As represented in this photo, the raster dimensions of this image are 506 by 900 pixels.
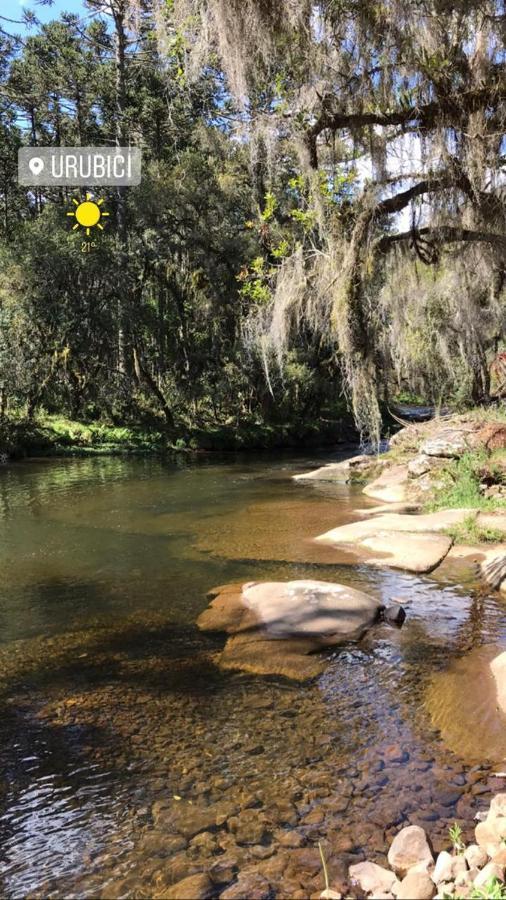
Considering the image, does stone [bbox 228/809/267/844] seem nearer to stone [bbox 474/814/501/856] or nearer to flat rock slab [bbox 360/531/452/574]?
stone [bbox 474/814/501/856]

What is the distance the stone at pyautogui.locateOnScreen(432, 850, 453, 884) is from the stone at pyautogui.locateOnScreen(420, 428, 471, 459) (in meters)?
9.82

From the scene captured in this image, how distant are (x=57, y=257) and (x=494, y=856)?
71.2 ft

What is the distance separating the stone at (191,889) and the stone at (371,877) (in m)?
0.64

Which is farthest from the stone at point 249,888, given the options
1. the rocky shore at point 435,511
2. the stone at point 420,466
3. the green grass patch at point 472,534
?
the stone at point 420,466

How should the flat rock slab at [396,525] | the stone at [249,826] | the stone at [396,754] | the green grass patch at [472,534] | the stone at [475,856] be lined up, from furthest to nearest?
the flat rock slab at [396,525]
the green grass patch at [472,534]
the stone at [396,754]
the stone at [249,826]
the stone at [475,856]

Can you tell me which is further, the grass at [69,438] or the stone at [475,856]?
the grass at [69,438]

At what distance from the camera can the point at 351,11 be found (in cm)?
459

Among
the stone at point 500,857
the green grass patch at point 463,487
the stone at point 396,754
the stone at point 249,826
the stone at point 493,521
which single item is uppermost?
the green grass patch at point 463,487

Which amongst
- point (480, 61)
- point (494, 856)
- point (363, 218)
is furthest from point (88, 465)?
point (494, 856)

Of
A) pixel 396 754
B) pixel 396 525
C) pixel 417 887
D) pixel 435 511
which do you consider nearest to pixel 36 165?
pixel 435 511

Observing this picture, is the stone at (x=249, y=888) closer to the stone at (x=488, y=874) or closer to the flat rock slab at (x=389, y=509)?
the stone at (x=488, y=874)

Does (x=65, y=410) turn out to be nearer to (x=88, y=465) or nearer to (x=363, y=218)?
(x=88, y=465)

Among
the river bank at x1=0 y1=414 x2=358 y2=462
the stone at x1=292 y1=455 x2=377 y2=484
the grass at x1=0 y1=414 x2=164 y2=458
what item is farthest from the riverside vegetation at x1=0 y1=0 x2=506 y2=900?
the river bank at x1=0 y1=414 x2=358 y2=462

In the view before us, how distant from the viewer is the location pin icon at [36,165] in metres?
27.1
